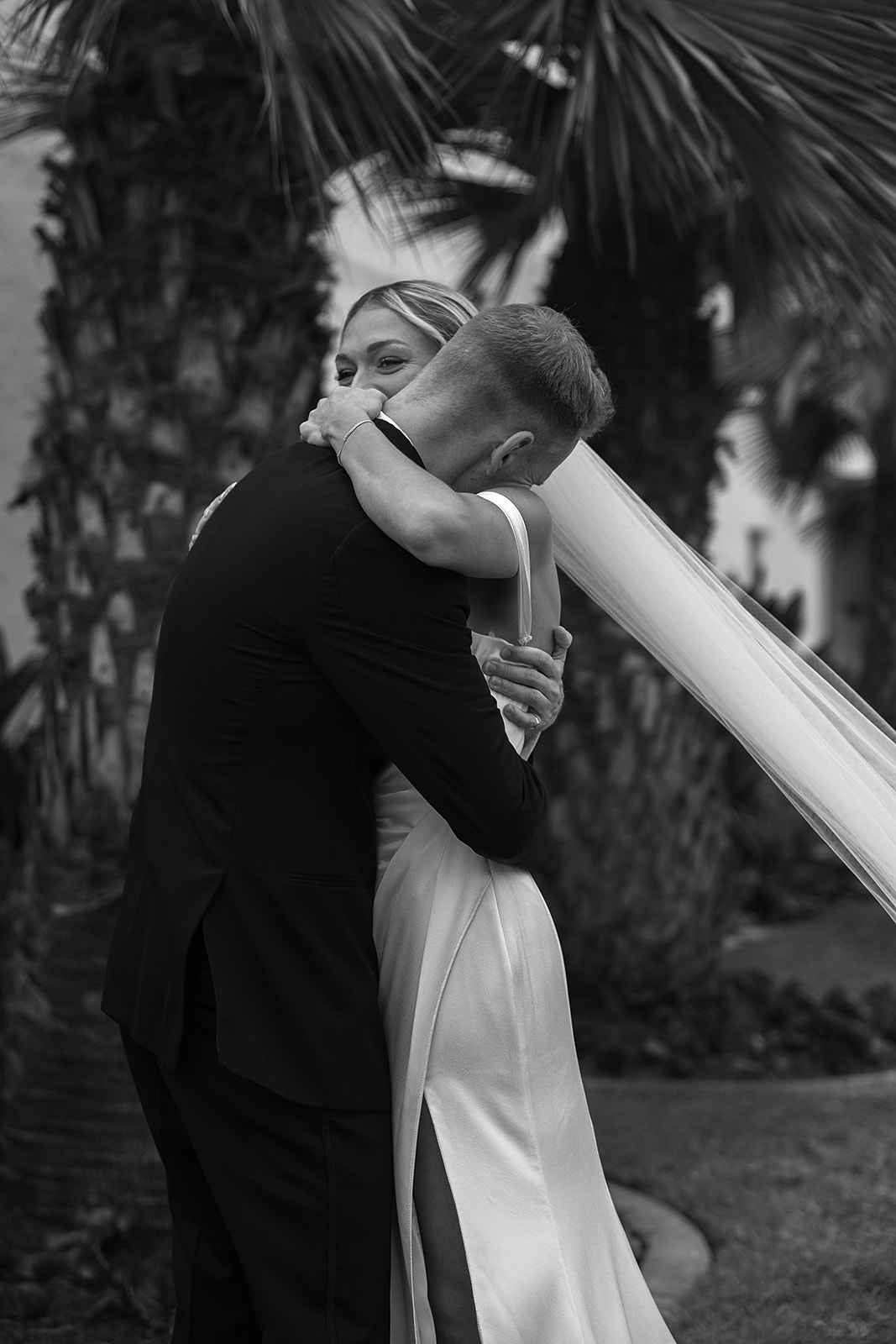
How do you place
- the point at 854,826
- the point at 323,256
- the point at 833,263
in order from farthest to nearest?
the point at 833,263, the point at 323,256, the point at 854,826

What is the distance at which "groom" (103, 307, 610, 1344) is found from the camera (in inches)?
73.8

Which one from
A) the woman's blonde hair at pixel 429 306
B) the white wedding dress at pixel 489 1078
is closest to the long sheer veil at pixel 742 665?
the woman's blonde hair at pixel 429 306

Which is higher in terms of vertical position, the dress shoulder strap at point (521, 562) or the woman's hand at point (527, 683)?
the dress shoulder strap at point (521, 562)

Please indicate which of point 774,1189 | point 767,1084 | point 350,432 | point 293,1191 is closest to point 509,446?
point 350,432

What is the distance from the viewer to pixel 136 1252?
11.8 ft

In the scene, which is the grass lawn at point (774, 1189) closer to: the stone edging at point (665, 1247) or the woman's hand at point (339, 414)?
the stone edging at point (665, 1247)

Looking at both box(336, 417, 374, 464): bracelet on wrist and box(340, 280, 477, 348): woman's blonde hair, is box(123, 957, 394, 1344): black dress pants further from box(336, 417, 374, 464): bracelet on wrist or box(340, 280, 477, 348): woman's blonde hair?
box(340, 280, 477, 348): woman's blonde hair

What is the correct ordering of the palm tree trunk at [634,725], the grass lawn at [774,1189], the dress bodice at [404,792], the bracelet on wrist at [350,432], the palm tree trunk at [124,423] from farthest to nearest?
1. the palm tree trunk at [634,725]
2. the palm tree trunk at [124,423]
3. the grass lawn at [774,1189]
4. the dress bodice at [404,792]
5. the bracelet on wrist at [350,432]

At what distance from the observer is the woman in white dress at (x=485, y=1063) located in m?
2.03

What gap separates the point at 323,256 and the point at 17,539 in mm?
3041

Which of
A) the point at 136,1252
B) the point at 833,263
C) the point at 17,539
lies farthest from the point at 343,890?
the point at 17,539

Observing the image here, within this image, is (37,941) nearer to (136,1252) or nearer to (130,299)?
(136,1252)

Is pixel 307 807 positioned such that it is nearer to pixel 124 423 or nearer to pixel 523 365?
pixel 523 365

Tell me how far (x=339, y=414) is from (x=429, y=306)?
14.0 inches
